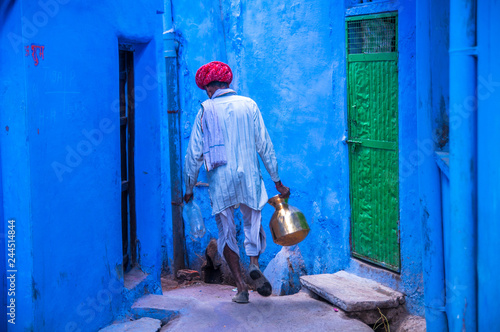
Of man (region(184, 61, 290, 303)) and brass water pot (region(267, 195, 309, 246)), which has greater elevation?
man (region(184, 61, 290, 303))

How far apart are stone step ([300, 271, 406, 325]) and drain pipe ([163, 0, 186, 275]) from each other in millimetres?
3201

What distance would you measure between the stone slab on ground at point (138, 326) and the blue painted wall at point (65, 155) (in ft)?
0.29

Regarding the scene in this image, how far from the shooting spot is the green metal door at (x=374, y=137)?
4.82 meters

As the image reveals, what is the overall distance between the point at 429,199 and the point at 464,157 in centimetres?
67

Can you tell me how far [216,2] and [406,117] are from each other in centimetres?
363

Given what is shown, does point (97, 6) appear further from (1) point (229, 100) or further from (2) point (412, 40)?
(2) point (412, 40)

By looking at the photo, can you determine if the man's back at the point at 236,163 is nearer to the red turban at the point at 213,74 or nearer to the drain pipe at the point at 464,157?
the red turban at the point at 213,74

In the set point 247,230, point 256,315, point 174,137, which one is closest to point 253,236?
point 247,230

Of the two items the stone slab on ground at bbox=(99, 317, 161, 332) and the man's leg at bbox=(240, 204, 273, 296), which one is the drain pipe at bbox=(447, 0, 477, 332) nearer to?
the man's leg at bbox=(240, 204, 273, 296)

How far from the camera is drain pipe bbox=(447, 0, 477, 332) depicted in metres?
2.80

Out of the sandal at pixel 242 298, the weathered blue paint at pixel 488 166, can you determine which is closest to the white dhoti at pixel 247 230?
the sandal at pixel 242 298

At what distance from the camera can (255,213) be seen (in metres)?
4.72

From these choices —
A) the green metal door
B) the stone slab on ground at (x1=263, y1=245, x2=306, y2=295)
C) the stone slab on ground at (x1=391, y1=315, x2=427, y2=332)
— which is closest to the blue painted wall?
the stone slab on ground at (x1=263, y1=245, x2=306, y2=295)

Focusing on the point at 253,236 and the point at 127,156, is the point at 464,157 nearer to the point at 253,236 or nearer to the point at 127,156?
the point at 253,236
